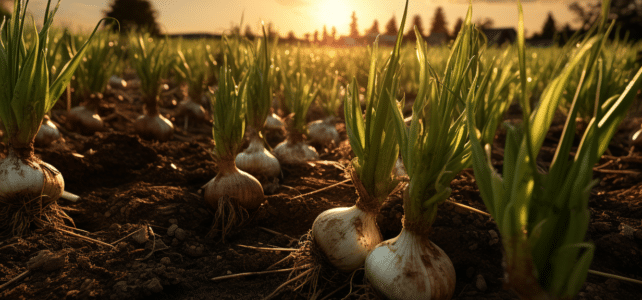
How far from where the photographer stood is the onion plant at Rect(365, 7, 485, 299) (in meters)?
1.11

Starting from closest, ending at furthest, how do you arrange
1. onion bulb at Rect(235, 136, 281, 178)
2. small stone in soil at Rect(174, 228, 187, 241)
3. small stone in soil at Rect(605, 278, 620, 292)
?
small stone in soil at Rect(605, 278, 620, 292) < small stone in soil at Rect(174, 228, 187, 241) < onion bulb at Rect(235, 136, 281, 178)

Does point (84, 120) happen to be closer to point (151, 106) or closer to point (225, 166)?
point (151, 106)

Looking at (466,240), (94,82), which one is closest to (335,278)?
(466,240)

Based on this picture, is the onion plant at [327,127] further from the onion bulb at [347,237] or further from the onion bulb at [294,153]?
the onion bulb at [347,237]

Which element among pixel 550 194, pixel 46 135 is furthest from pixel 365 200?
pixel 46 135

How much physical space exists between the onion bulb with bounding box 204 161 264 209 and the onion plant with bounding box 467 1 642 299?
4.24ft

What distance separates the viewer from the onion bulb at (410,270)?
1102mm

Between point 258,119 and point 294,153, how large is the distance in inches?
17.0

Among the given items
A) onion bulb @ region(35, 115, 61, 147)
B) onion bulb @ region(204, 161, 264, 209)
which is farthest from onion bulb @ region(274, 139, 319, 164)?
onion bulb @ region(35, 115, 61, 147)

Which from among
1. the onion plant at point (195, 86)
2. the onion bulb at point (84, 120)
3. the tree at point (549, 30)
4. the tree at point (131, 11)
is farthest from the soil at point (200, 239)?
the tree at point (131, 11)

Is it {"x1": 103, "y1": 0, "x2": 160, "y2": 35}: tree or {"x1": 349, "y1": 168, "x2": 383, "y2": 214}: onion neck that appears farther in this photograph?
{"x1": 103, "y1": 0, "x2": 160, "y2": 35}: tree

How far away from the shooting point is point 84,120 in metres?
3.33

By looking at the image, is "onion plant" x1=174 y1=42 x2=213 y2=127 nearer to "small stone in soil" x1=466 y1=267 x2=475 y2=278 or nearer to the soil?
the soil

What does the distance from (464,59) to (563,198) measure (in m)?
0.55
